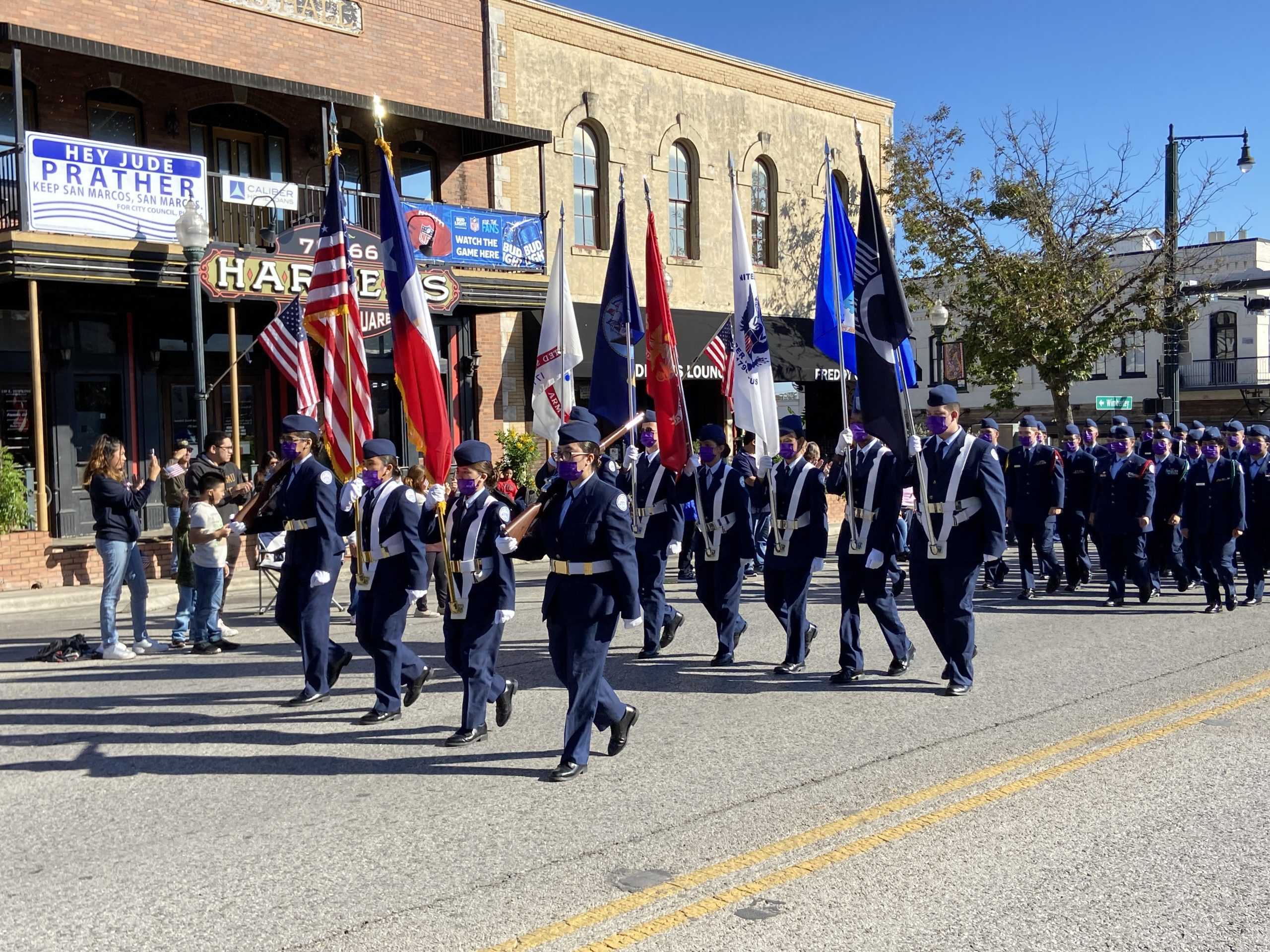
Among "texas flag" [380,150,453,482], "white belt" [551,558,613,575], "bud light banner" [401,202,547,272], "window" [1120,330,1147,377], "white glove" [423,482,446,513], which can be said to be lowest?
"white belt" [551,558,613,575]

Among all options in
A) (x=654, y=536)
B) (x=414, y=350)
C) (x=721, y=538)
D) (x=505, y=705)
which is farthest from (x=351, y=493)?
(x=654, y=536)

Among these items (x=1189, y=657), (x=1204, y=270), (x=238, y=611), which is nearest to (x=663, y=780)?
(x=1189, y=657)

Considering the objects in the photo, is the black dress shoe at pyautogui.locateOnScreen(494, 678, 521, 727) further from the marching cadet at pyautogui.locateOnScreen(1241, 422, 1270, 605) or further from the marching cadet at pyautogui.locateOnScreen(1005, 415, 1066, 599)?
the marching cadet at pyautogui.locateOnScreen(1241, 422, 1270, 605)

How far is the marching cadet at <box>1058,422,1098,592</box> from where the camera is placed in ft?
45.1

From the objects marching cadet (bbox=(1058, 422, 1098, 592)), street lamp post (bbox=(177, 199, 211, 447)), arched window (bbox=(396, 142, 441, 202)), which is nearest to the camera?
marching cadet (bbox=(1058, 422, 1098, 592))

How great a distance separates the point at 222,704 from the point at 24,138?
1015cm

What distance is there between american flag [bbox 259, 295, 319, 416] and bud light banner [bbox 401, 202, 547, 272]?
360 centimetres

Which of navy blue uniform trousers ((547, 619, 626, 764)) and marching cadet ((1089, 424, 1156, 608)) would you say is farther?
marching cadet ((1089, 424, 1156, 608))

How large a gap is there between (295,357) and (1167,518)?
10.7m

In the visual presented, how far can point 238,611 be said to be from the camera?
43.1 ft

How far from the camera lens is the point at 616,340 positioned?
11766mm

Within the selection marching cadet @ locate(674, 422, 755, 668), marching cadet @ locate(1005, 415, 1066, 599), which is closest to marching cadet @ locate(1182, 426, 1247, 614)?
marching cadet @ locate(1005, 415, 1066, 599)

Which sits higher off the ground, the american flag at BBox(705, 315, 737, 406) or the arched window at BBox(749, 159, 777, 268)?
the arched window at BBox(749, 159, 777, 268)

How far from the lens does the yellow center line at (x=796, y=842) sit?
4.44 meters
